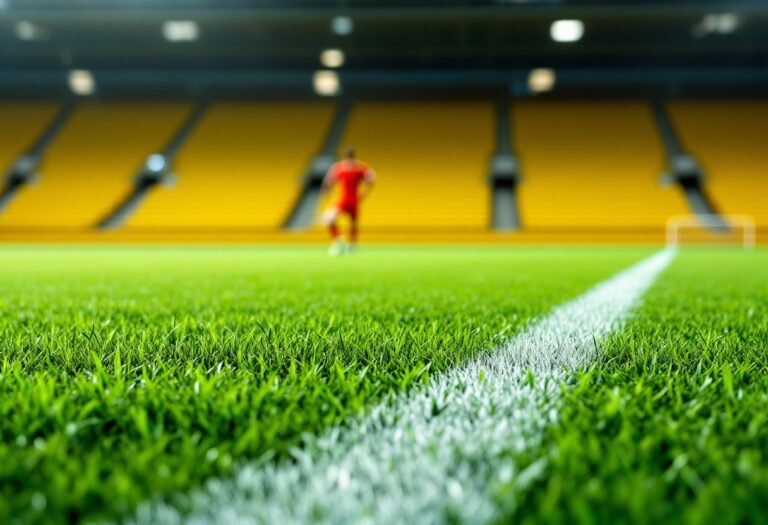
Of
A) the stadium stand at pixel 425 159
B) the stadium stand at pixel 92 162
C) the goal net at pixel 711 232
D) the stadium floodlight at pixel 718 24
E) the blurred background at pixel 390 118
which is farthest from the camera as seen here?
the stadium stand at pixel 92 162

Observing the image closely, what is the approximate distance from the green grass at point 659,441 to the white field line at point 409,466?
36 mm

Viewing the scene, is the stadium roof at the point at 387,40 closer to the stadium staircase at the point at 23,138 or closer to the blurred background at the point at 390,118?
the blurred background at the point at 390,118

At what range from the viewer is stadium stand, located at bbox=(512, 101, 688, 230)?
16.0 metres

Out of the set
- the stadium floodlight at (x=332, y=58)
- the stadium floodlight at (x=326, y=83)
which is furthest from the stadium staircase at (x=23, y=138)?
the stadium floodlight at (x=332, y=58)

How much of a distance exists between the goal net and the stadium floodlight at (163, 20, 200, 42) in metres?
12.1

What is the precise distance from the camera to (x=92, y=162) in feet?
60.7

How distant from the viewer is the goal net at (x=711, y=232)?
1442 centimetres

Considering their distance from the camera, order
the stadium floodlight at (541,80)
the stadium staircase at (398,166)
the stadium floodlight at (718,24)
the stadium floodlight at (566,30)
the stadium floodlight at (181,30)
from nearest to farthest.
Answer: the stadium floodlight at (718,24)
the stadium floodlight at (566,30)
the stadium floodlight at (181,30)
the stadium staircase at (398,166)
the stadium floodlight at (541,80)

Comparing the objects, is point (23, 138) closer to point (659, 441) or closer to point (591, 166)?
point (591, 166)

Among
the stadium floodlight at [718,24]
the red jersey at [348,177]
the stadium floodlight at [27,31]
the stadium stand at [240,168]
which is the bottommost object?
the red jersey at [348,177]

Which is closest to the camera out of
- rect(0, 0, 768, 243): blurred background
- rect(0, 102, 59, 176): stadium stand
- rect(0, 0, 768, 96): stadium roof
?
rect(0, 0, 768, 96): stadium roof

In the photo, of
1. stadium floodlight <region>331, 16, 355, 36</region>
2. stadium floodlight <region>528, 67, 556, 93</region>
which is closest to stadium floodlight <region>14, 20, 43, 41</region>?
stadium floodlight <region>331, 16, 355, 36</region>

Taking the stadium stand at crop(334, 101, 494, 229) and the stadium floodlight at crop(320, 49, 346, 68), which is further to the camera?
the stadium floodlight at crop(320, 49, 346, 68)

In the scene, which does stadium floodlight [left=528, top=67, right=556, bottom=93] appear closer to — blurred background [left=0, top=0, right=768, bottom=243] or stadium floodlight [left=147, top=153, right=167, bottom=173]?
blurred background [left=0, top=0, right=768, bottom=243]
